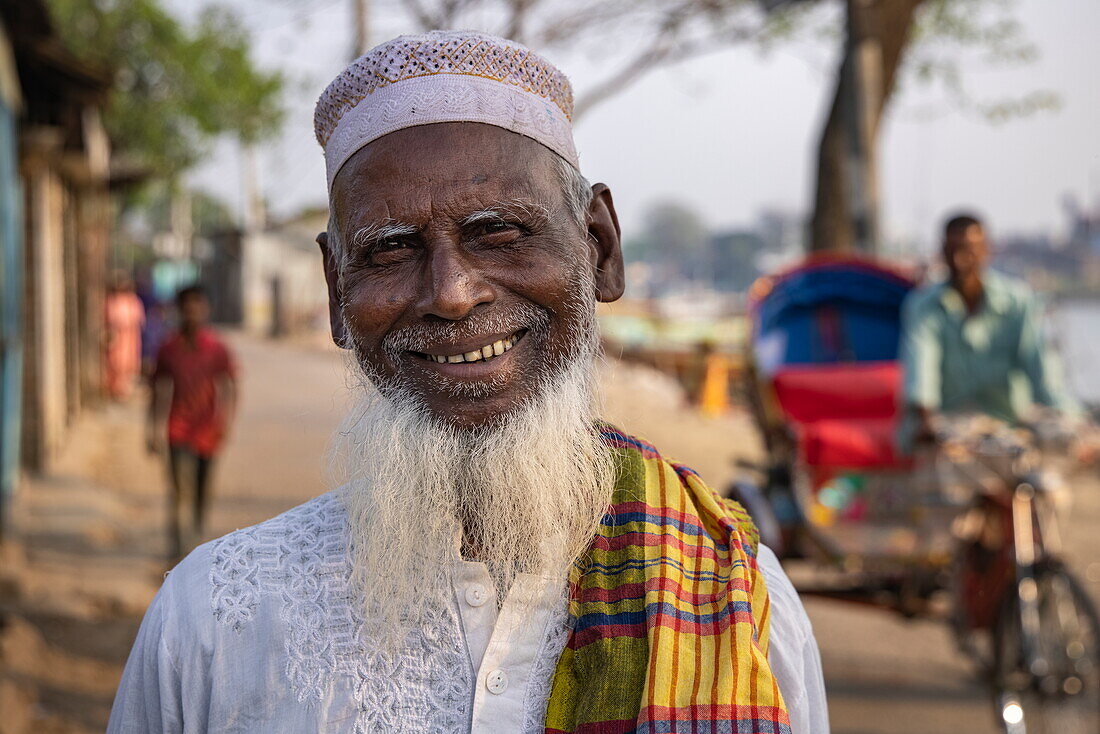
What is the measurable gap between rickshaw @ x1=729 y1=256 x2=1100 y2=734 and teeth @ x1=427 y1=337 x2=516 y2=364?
1629mm

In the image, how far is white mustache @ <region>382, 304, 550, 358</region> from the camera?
4.63 ft

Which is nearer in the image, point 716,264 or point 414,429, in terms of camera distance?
point 414,429

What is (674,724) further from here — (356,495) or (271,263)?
(271,263)

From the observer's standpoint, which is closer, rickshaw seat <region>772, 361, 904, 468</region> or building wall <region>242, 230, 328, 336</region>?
rickshaw seat <region>772, 361, 904, 468</region>

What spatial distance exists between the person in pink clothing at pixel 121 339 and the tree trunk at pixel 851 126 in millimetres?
10513

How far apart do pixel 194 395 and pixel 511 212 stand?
18.5 feet

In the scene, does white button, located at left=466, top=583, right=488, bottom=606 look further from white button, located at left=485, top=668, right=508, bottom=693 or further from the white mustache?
the white mustache

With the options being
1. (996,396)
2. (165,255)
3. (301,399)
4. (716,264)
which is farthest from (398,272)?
(716,264)

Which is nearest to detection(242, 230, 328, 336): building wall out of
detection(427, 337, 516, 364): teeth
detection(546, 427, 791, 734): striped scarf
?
detection(427, 337, 516, 364): teeth

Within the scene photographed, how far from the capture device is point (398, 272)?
1462mm

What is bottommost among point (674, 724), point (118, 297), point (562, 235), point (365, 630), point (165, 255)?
point (674, 724)

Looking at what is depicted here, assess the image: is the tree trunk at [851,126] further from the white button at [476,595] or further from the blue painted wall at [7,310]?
the white button at [476,595]

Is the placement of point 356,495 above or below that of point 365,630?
above

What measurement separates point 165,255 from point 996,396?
1286 inches
